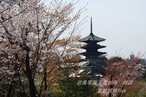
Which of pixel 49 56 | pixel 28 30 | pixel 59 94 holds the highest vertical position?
pixel 28 30

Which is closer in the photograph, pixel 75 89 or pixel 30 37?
pixel 30 37

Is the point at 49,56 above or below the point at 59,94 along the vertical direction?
above

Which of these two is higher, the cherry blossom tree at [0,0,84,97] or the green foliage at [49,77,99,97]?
the cherry blossom tree at [0,0,84,97]

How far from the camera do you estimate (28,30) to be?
8.98 metres

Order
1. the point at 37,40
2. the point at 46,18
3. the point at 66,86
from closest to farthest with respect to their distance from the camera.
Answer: the point at 37,40, the point at 46,18, the point at 66,86

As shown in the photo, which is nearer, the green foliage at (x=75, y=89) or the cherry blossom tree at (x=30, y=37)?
the cherry blossom tree at (x=30, y=37)

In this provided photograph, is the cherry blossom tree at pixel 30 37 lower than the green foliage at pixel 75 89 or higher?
higher

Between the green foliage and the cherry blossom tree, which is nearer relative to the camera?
the cherry blossom tree

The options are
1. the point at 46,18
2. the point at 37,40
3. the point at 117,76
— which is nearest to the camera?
the point at 37,40

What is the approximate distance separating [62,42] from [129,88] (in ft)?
15.2

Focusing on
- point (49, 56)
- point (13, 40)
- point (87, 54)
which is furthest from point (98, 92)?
point (87, 54)

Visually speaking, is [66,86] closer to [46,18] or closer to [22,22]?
[46,18]

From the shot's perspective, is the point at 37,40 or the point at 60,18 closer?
the point at 37,40

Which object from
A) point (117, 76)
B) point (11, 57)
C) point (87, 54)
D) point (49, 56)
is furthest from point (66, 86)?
point (87, 54)
